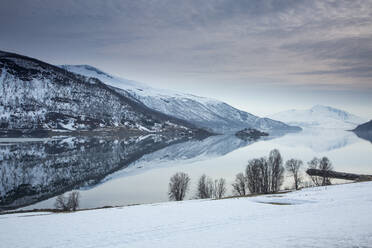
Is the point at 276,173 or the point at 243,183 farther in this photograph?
the point at 276,173

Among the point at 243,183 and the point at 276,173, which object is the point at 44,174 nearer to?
the point at 243,183

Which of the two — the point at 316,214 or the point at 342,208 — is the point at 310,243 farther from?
the point at 342,208

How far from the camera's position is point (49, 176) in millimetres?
73250

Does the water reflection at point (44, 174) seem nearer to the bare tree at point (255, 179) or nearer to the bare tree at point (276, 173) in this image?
the bare tree at point (255, 179)

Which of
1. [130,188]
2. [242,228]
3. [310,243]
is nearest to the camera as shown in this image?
[310,243]

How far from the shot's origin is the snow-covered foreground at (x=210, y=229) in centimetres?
1346

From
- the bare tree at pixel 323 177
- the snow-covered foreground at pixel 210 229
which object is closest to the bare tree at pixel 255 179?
the bare tree at pixel 323 177

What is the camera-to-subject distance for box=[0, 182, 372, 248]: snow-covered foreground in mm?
13461

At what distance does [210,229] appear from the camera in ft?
55.2

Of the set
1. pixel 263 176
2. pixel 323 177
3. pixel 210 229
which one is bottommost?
pixel 210 229

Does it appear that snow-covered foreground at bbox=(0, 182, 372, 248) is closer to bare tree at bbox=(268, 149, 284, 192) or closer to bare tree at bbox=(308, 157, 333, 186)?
bare tree at bbox=(268, 149, 284, 192)

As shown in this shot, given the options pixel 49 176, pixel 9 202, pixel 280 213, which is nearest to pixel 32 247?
pixel 280 213

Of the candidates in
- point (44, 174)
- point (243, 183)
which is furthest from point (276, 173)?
point (44, 174)

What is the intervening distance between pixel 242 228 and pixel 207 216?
16.3 ft
